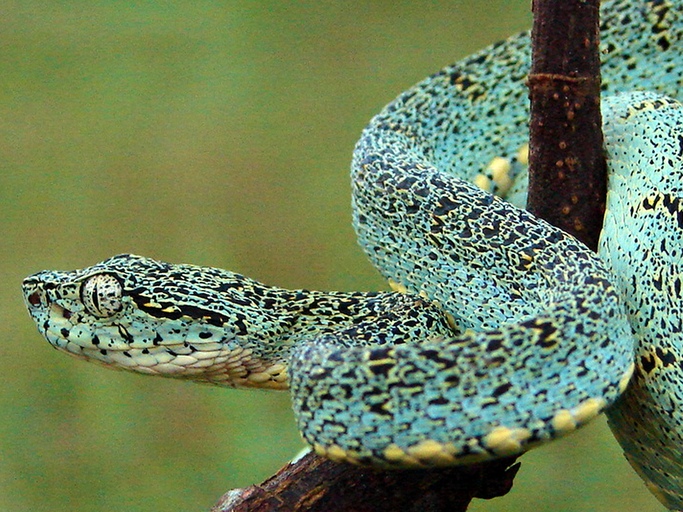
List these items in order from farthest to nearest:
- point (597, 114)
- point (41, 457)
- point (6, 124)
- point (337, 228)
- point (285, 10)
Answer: point (285, 10), point (6, 124), point (337, 228), point (41, 457), point (597, 114)

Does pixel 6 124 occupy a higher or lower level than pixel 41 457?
higher

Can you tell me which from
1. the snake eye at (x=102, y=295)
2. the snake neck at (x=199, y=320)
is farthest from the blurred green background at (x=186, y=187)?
the snake eye at (x=102, y=295)

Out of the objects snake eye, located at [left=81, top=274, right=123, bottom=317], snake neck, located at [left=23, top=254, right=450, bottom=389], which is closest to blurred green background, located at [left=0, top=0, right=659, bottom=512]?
snake neck, located at [left=23, top=254, right=450, bottom=389]

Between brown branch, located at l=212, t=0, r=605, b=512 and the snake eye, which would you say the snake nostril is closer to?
the snake eye

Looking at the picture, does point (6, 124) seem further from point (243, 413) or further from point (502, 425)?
point (502, 425)

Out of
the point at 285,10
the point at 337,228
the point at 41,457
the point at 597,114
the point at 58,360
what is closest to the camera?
the point at 597,114

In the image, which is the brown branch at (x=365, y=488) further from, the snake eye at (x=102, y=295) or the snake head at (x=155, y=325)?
the snake eye at (x=102, y=295)

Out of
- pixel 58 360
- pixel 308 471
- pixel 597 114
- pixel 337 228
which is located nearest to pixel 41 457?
pixel 58 360
